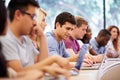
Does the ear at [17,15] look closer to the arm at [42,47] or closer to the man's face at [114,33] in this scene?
the arm at [42,47]

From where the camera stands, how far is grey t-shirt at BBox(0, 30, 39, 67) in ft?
5.01

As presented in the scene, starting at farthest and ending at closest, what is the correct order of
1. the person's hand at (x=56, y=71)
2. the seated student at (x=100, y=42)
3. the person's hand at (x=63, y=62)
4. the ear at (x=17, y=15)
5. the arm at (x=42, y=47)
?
the seated student at (x=100, y=42), the arm at (x=42, y=47), the ear at (x=17, y=15), the person's hand at (x=63, y=62), the person's hand at (x=56, y=71)

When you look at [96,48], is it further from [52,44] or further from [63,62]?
[63,62]

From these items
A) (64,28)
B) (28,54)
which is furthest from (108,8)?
(28,54)

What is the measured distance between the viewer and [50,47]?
2.63 meters

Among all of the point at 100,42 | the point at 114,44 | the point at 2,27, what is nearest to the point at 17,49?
the point at 2,27

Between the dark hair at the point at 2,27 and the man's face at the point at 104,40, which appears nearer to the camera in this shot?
the dark hair at the point at 2,27

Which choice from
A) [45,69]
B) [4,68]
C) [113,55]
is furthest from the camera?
[113,55]

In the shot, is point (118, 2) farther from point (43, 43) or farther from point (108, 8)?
point (43, 43)

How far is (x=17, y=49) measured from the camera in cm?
165

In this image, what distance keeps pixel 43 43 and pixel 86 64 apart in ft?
2.35

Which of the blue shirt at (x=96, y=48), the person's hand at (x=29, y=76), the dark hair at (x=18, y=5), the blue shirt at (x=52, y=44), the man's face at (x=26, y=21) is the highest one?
the dark hair at (x=18, y=5)

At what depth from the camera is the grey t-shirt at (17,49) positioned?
60.1 inches

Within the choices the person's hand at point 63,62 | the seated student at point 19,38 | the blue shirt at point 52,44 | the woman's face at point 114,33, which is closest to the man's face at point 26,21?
the seated student at point 19,38
